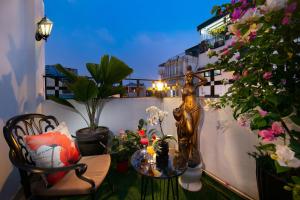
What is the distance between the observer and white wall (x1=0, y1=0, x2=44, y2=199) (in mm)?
1281

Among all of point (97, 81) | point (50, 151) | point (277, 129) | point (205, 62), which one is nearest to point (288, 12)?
point (277, 129)

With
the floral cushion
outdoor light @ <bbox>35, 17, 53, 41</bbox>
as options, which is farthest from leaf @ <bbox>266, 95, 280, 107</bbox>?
outdoor light @ <bbox>35, 17, 53, 41</bbox>

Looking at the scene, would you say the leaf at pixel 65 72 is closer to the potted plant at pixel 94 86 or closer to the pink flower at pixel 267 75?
the potted plant at pixel 94 86

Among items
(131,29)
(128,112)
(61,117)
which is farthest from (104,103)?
(131,29)

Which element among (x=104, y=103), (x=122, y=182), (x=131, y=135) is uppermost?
(x=104, y=103)

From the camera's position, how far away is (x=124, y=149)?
206cm

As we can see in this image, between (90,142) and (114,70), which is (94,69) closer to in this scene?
(114,70)

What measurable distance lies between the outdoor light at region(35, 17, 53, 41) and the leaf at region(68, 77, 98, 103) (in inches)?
35.5

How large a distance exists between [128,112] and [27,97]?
1.45 m

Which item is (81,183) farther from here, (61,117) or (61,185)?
(61,117)

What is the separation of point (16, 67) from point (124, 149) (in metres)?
1.51

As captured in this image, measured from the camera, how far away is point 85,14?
79.2ft

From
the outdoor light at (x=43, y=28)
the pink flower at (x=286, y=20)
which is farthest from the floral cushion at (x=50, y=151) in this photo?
the outdoor light at (x=43, y=28)

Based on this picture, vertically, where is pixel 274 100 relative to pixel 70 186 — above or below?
above
